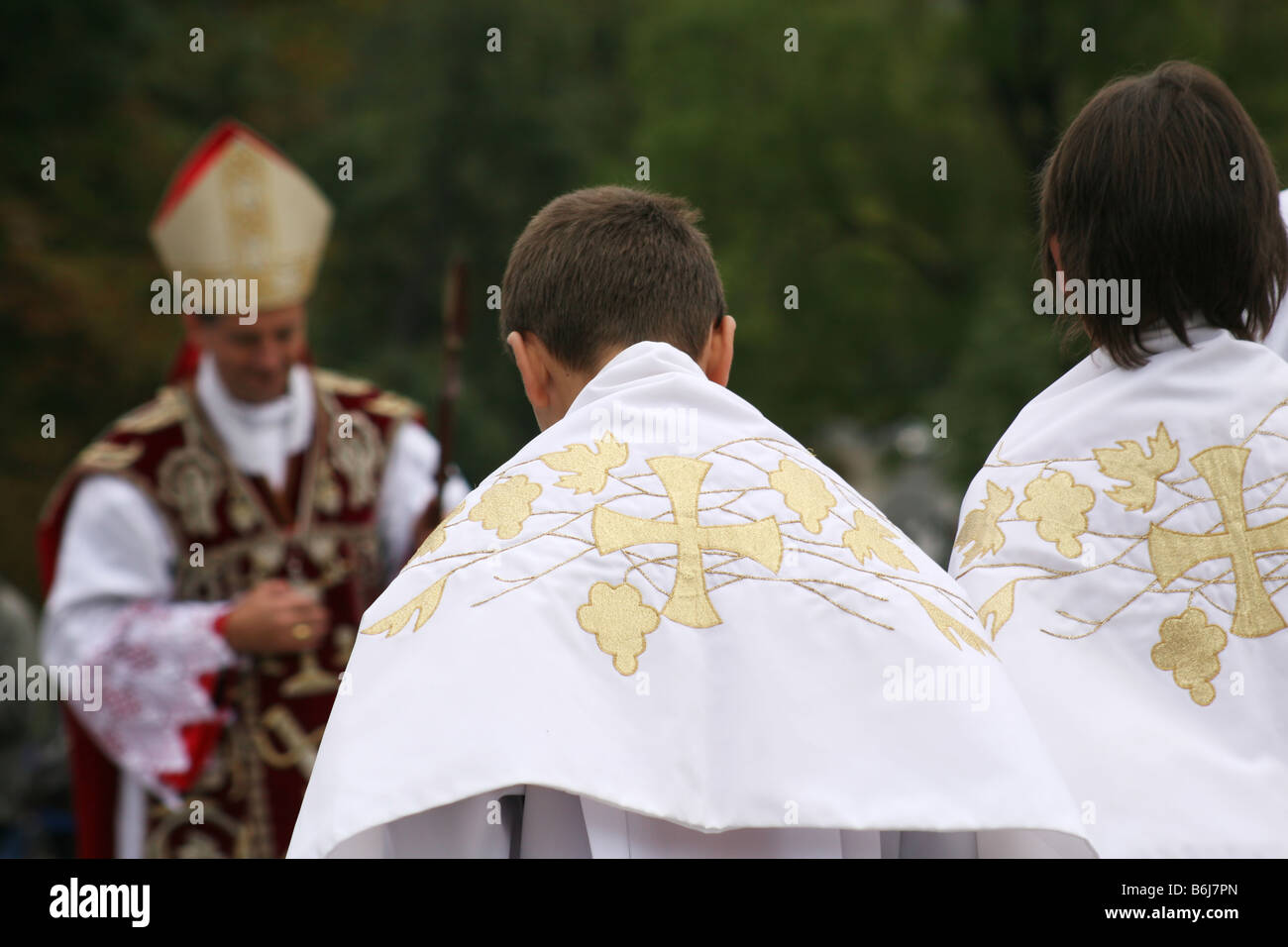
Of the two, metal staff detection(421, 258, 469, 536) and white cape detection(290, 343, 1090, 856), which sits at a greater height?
metal staff detection(421, 258, 469, 536)

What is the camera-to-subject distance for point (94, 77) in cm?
1638

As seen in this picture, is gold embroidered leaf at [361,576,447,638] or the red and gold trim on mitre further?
the red and gold trim on mitre

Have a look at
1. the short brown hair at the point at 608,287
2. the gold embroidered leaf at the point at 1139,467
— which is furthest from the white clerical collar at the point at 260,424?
the gold embroidered leaf at the point at 1139,467

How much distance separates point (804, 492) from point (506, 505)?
1.33ft

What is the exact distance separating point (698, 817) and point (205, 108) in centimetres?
1753

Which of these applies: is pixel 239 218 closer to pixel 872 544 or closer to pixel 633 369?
pixel 633 369

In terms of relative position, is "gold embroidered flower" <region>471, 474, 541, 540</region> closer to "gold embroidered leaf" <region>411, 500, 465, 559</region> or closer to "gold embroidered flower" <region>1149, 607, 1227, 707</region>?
"gold embroidered leaf" <region>411, 500, 465, 559</region>

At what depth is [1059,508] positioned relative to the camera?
8.27 feet

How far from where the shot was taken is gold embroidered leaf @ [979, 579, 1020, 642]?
2.49 metres

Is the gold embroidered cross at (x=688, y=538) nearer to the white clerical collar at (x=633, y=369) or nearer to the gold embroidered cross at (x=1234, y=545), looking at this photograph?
the white clerical collar at (x=633, y=369)

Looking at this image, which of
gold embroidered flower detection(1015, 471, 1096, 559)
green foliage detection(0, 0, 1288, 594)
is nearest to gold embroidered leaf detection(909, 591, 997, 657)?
gold embroidered flower detection(1015, 471, 1096, 559)

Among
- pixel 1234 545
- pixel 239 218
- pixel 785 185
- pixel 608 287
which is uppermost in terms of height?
pixel 785 185

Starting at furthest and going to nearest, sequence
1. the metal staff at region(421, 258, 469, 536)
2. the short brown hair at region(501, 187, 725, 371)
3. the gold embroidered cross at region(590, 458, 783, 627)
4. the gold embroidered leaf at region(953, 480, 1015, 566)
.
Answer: the metal staff at region(421, 258, 469, 536) → the gold embroidered leaf at region(953, 480, 1015, 566) → the short brown hair at region(501, 187, 725, 371) → the gold embroidered cross at region(590, 458, 783, 627)

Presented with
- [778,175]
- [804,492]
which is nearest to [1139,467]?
[804,492]
